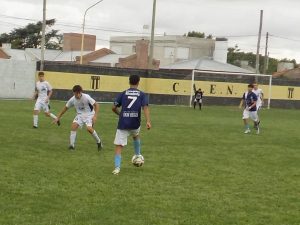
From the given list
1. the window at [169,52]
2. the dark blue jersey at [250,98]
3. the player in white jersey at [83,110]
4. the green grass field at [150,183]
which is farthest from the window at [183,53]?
the player in white jersey at [83,110]

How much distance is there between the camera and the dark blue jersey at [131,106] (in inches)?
417

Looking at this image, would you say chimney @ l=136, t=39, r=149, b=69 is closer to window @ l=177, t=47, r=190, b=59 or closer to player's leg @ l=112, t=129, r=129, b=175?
window @ l=177, t=47, r=190, b=59

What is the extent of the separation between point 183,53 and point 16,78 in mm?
48504

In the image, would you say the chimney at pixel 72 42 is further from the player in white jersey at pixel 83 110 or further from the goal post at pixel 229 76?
the player in white jersey at pixel 83 110

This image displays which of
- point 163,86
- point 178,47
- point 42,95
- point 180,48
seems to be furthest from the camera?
point 180,48

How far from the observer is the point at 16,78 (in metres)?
38.6

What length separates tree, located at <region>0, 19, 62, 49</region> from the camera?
9306cm

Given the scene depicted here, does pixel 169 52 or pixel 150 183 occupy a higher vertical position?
pixel 169 52

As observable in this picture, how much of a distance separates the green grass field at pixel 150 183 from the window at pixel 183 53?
6767cm

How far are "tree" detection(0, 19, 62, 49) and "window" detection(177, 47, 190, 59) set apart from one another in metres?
21.9

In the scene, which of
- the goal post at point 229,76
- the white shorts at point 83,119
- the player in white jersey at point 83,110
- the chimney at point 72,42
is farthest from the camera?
the chimney at point 72,42

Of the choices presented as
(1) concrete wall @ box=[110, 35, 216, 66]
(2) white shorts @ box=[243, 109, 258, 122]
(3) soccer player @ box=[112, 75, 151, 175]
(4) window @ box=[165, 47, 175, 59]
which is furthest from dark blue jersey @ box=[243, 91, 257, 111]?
(4) window @ box=[165, 47, 175, 59]

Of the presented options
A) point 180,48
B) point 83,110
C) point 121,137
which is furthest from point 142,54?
point 121,137

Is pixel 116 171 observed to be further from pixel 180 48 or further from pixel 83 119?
pixel 180 48
